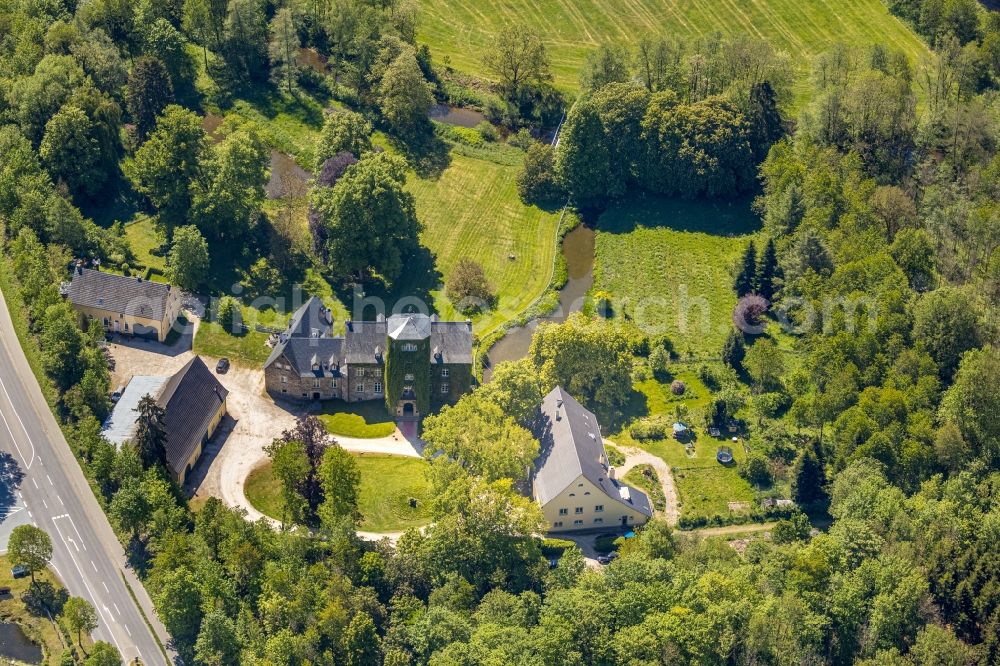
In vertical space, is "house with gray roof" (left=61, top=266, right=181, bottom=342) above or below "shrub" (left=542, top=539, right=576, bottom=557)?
above

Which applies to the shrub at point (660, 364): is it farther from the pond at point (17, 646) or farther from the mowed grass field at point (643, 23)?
the pond at point (17, 646)

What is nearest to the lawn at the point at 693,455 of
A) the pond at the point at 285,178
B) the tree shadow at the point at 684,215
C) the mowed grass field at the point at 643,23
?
the tree shadow at the point at 684,215

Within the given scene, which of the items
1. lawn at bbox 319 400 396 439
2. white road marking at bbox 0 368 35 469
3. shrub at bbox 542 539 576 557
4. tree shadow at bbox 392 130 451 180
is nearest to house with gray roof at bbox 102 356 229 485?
white road marking at bbox 0 368 35 469

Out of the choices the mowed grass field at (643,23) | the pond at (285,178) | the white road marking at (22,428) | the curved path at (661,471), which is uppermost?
the mowed grass field at (643,23)

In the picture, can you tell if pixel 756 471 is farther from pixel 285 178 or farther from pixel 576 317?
pixel 285 178

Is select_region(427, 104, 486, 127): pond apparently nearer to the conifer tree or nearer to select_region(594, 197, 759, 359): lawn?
select_region(594, 197, 759, 359): lawn

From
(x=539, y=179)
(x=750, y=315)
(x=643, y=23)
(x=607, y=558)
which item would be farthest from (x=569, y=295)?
(x=643, y=23)

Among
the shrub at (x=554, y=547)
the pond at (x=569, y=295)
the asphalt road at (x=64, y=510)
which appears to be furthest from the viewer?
the pond at (x=569, y=295)

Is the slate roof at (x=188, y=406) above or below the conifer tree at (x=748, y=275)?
below
